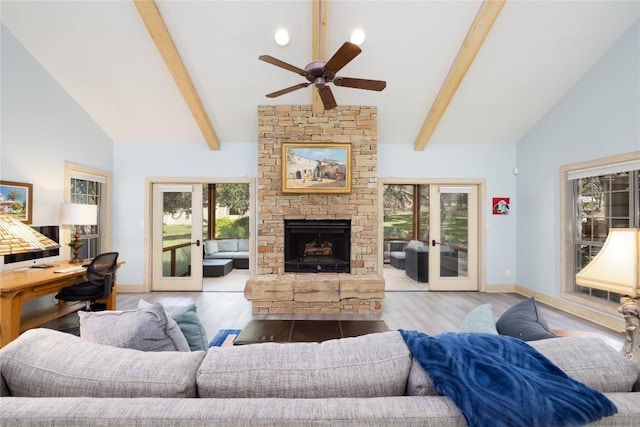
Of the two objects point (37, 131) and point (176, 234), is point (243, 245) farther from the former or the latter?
point (37, 131)

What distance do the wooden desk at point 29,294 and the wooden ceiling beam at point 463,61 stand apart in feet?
16.6

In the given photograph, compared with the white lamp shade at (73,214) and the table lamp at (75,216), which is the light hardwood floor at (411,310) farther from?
the white lamp shade at (73,214)

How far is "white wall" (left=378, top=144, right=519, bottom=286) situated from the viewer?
5246 mm

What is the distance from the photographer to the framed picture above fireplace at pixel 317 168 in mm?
4523

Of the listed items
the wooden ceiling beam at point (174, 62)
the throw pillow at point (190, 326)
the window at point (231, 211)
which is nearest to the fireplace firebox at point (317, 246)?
the wooden ceiling beam at point (174, 62)

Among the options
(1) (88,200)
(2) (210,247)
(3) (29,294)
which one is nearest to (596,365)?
(3) (29,294)

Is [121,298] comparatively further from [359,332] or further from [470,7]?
[470,7]

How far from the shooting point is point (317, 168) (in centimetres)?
453

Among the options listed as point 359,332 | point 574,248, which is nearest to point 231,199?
point 359,332

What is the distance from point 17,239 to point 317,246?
149 inches

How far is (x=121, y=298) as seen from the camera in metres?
4.75

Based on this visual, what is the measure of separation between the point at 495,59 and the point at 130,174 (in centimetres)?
585

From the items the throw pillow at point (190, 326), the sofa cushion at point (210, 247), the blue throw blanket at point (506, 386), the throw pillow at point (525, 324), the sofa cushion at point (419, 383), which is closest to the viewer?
the blue throw blanket at point (506, 386)

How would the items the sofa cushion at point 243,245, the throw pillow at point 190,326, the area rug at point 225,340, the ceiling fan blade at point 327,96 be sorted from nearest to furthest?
the throw pillow at point 190,326
the area rug at point 225,340
the ceiling fan blade at point 327,96
the sofa cushion at point 243,245
